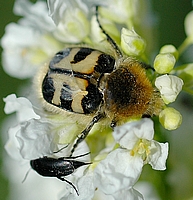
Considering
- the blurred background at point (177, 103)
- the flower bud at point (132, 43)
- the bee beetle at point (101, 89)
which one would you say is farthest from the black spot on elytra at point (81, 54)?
the blurred background at point (177, 103)

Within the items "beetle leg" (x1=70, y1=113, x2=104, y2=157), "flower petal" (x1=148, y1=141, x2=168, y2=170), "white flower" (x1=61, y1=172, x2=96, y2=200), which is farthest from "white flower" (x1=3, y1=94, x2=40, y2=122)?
"flower petal" (x1=148, y1=141, x2=168, y2=170)

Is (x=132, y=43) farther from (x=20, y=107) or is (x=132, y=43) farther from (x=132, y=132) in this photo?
(x=20, y=107)

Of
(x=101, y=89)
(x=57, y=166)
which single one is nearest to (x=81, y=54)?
(x=101, y=89)

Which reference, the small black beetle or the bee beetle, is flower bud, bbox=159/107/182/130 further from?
the small black beetle

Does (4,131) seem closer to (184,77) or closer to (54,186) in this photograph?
(54,186)

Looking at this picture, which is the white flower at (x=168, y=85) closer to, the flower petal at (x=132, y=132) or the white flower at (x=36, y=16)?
the flower petal at (x=132, y=132)

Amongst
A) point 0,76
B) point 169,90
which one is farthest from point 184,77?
point 0,76

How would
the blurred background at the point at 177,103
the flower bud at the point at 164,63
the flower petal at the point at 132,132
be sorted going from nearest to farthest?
the flower petal at the point at 132,132
the flower bud at the point at 164,63
the blurred background at the point at 177,103
